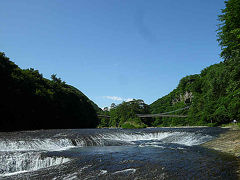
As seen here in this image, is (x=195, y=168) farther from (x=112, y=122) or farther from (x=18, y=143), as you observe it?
(x=112, y=122)

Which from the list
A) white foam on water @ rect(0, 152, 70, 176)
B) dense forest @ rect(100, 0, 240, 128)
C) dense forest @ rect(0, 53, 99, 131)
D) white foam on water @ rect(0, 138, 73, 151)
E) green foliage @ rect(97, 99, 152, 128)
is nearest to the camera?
white foam on water @ rect(0, 152, 70, 176)

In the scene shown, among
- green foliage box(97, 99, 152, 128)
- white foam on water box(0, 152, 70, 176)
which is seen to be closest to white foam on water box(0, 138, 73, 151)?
white foam on water box(0, 152, 70, 176)

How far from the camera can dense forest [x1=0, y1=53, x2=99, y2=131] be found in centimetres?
3141

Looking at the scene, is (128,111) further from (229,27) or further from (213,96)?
(229,27)

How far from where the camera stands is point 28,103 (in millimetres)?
36656

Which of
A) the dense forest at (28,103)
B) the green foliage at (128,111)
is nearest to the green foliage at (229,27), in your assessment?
the dense forest at (28,103)

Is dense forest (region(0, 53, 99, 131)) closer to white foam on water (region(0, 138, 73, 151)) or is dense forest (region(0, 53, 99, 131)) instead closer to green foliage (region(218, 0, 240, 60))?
white foam on water (region(0, 138, 73, 151))

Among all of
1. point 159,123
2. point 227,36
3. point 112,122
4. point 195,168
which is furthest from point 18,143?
point 159,123

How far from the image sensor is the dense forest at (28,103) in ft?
103

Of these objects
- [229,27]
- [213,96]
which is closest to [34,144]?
[229,27]

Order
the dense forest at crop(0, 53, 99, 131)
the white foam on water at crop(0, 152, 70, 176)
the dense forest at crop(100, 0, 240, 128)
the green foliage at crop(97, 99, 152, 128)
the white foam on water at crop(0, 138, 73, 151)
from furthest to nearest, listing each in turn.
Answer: the green foliage at crop(97, 99, 152, 128) < the dense forest at crop(0, 53, 99, 131) < the dense forest at crop(100, 0, 240, 128) < the white foam on water at crop(0, 138, 73, 151) < the white foam on water at crop(0, 152, 70, 176)

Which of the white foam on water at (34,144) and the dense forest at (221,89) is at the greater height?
the dense forest at (221,89)

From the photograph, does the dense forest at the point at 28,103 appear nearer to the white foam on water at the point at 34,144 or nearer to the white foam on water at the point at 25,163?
the white foam on water at the point at 34,144

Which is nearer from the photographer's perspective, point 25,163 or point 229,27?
point 25,163
